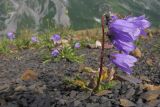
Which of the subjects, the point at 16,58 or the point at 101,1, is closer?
the point at 16,58

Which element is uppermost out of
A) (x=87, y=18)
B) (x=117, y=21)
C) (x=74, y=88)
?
(x=87, y=18)

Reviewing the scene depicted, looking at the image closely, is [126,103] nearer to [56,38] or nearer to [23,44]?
[56,38]

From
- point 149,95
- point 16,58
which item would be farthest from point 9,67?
point 149,95

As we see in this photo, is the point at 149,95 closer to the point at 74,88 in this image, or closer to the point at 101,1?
the point at 74,88

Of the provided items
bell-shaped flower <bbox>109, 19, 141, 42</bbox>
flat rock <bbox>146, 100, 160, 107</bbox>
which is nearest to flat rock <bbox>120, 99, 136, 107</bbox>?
flat rock <bbox>146, 100, 160, 107</bbox>

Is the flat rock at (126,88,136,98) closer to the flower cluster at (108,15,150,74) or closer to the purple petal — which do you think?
the flower cluster at (108,15,150,74)

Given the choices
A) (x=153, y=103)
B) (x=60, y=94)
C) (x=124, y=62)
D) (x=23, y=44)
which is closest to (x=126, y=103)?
(x=153, y=103)

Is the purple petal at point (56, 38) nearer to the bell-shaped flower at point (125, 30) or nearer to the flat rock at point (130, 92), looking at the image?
the flat rock at point (130, 92)

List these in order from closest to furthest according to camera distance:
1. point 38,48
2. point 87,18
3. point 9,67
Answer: point 9,67, point 38,48, point 87,18

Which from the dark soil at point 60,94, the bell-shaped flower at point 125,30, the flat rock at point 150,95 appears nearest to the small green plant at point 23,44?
the dark soil at point 60,94
